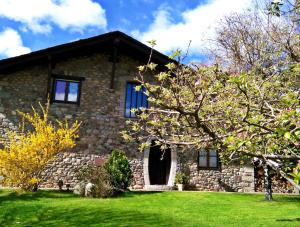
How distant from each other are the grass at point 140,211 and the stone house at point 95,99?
2556 mm

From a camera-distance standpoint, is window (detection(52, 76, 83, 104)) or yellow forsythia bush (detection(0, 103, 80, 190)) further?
window (detection(52, 76, 83, 104))

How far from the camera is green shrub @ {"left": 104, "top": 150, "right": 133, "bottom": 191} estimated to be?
466 inches

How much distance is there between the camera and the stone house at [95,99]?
13383mm

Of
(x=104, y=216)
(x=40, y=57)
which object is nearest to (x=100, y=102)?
(x=40, y=57)

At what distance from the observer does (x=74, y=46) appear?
13633mm

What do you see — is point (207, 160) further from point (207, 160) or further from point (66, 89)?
point (66, 89)

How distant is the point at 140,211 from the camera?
28.0 ft

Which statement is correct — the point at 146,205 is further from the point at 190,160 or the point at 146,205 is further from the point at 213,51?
the point at 213,51

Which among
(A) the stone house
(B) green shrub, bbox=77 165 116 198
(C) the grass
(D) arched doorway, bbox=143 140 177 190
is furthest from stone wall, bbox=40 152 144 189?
(D) arched doorway, bbox=143 140 177 190

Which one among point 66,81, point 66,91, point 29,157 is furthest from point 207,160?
point 29,157

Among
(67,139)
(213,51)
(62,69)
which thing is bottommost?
(67,139)

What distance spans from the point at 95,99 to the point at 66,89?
1248 millimetres

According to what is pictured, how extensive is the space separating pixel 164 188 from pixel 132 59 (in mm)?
5658

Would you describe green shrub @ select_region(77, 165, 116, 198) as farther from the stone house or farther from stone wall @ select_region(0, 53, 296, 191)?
the stone house
